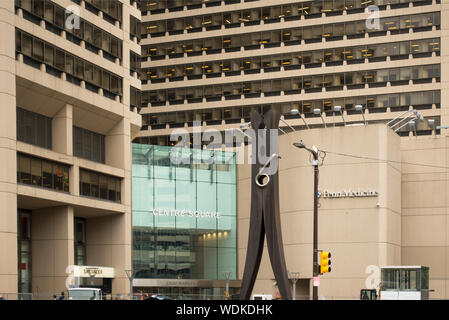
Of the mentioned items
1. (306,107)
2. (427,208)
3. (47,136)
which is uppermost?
(306,107)

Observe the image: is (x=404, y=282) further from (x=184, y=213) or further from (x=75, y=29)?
(x=75, y=29)

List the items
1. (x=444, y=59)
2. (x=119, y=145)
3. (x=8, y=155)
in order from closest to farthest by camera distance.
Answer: (x=8, y=155) → (x=119, y=145) → (x=444, y=59)

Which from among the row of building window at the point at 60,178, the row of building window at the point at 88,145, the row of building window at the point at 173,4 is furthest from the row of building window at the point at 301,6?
the row of building window at the point at 60,178

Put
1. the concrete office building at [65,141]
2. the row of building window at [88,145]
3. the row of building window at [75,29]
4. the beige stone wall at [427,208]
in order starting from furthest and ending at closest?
the beige stone wall at [427,208] < the row of building window at [88,145] < the row of building window at [75,29] < the concrete office building at [65,141]

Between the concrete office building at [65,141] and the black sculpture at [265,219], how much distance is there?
1505 cm

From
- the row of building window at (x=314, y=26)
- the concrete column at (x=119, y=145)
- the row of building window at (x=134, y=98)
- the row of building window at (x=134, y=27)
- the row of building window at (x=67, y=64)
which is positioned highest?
the row of building window at (x=314, y=26)

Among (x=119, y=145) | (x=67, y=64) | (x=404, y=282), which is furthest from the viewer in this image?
(x=119, y=145)

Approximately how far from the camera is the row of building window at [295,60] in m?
89.3

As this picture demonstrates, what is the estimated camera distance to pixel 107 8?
210 ft

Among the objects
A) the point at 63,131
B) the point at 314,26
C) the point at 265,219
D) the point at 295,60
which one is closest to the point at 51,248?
the point at 63,131

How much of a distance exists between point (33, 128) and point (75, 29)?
8289 millimetres

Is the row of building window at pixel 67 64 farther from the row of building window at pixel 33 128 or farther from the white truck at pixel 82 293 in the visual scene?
the white truck at pixel 82 293

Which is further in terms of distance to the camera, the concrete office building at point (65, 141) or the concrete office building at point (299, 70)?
the concrete office building at point (299, 70)

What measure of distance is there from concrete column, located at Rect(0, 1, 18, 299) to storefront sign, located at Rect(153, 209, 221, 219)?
20.1 m
